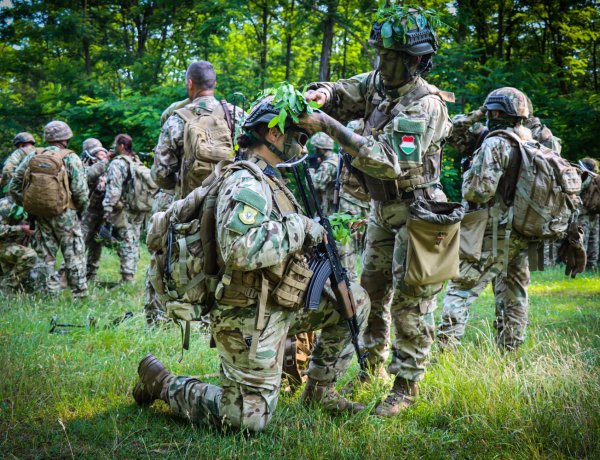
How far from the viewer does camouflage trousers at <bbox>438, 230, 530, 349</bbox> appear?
5.91 metres

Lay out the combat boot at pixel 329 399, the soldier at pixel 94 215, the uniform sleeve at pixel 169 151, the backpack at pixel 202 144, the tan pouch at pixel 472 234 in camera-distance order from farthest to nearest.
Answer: the soldier at pixel 94 215, the uniform sleeve at pixel 169 151, the backpack at pixel 202 144, the tan pouch at pixel 472 234, the combat boot at pixel 329 399

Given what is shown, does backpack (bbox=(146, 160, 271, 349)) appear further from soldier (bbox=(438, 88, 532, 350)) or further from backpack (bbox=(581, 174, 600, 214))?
backpack (bbox=(581, 174, 600, 214))

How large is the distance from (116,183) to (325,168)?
364 cm

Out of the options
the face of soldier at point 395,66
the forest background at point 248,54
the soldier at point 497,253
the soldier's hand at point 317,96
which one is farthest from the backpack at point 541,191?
the forest background at point 248,54

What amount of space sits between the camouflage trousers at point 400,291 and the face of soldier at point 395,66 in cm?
86

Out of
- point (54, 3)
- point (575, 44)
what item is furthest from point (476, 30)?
point (54, 3)

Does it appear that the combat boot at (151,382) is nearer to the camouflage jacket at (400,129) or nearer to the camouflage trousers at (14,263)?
the camouflage jacket at (400,129)

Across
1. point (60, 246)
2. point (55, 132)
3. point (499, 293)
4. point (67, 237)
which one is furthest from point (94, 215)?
point (499, 293)

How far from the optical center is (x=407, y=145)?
12.9 ft

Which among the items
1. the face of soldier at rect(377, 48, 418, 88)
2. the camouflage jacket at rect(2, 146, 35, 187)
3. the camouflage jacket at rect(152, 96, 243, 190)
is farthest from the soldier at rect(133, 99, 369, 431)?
the camouflage jacket at rect(2, 146, 35, 187)

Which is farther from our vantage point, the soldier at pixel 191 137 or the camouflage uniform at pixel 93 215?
the camouflage uniform at pixel 93 215

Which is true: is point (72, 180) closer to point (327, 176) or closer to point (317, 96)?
point (327, 176)

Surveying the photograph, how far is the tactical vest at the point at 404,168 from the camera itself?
13.5 ft

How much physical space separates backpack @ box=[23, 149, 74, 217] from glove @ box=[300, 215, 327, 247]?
540 cm
